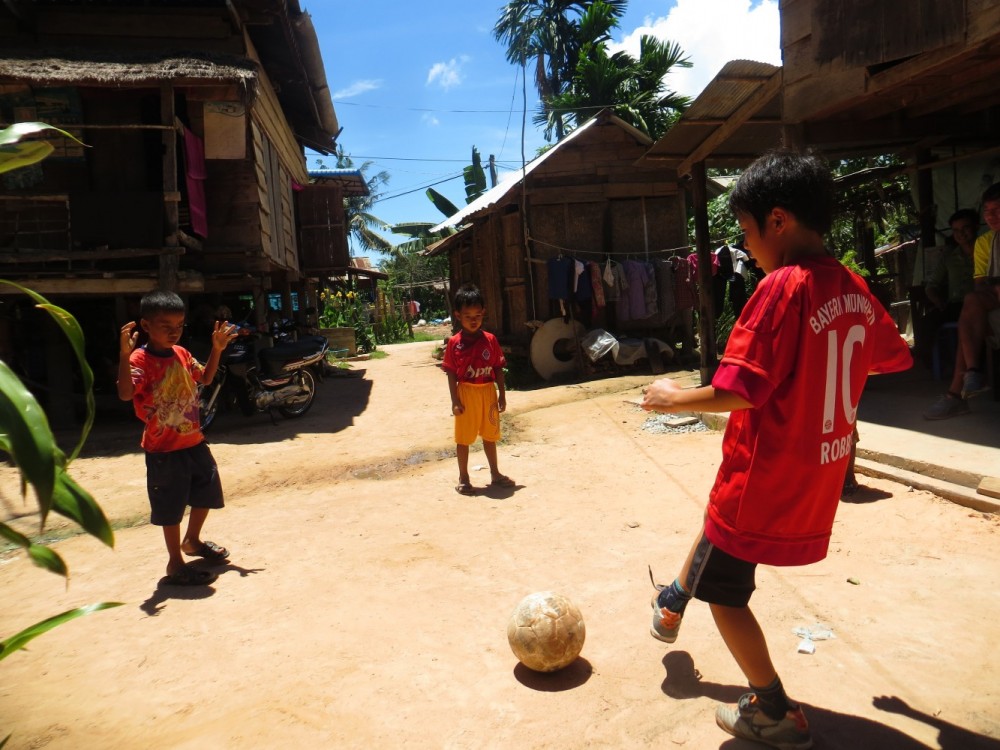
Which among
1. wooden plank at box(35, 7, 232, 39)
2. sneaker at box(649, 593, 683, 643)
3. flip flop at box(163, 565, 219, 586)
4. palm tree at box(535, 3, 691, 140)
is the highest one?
palm tree at box(535, 3, 691, 140)

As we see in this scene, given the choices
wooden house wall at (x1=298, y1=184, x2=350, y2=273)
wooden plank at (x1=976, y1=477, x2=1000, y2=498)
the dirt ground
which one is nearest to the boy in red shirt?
the dirt ground

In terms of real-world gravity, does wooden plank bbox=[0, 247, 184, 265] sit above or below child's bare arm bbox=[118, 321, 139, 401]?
above

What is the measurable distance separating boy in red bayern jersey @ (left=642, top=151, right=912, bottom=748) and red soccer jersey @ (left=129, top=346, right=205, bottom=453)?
2802 mm

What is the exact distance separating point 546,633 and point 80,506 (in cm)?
176

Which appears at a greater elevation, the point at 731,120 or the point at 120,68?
the point at 120,68

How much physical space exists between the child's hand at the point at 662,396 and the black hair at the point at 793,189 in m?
0.54

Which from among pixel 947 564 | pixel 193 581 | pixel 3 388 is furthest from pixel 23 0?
pixel 947 564

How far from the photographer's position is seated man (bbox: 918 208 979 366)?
604cm

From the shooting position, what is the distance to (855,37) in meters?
4.88

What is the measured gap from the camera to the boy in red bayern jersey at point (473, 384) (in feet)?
17.2

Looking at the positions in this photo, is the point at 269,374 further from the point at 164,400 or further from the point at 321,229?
the point at 321,229

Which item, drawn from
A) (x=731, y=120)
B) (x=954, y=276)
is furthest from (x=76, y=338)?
(x=954, y=276)

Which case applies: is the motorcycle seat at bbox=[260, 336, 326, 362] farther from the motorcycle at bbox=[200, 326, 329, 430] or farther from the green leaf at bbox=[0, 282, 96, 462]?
the green leaf at bbox=[0, 282, 96, 462]

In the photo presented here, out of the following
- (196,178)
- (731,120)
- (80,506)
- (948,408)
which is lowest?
(948,408)
